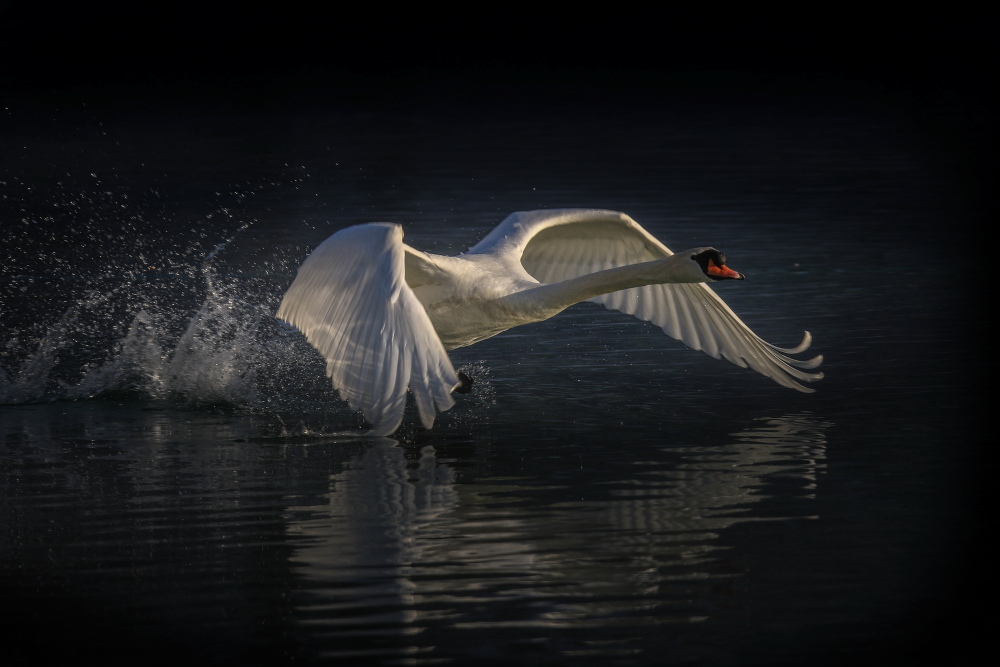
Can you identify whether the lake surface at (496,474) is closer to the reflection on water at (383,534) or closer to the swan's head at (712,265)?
the reflection on water at (383,534)

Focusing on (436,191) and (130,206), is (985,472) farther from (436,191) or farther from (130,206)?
(130,206)

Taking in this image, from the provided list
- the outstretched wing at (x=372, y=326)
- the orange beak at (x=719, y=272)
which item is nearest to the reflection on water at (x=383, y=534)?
the outstretched wing at (x=372, y=326)

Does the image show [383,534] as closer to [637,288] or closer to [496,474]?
[496,474]

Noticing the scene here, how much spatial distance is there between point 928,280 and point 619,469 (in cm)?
607

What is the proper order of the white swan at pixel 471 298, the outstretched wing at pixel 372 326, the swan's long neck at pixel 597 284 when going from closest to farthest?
the outstretched wing at pixel 372 326 < the white swan at pixel 471 298 < the swan's long neck at pixel 597 284

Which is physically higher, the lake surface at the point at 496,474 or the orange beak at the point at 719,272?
the orange beak at the point at 719,272

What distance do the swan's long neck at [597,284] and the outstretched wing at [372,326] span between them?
1096 millimetres

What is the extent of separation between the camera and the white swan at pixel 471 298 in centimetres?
549

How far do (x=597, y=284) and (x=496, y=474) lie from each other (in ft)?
4.44

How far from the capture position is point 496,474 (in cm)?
599

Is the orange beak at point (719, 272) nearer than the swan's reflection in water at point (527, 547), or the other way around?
the swan's reflection in water at point (527, 547)

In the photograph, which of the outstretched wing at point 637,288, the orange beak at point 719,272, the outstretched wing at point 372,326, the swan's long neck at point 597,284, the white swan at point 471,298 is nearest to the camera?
the outstretched wing at point 372,326

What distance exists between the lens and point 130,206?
1750 cm

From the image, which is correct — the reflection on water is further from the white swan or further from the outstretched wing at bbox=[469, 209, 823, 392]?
the outstretched wing at bbox=[469, 209, 823, 392]
